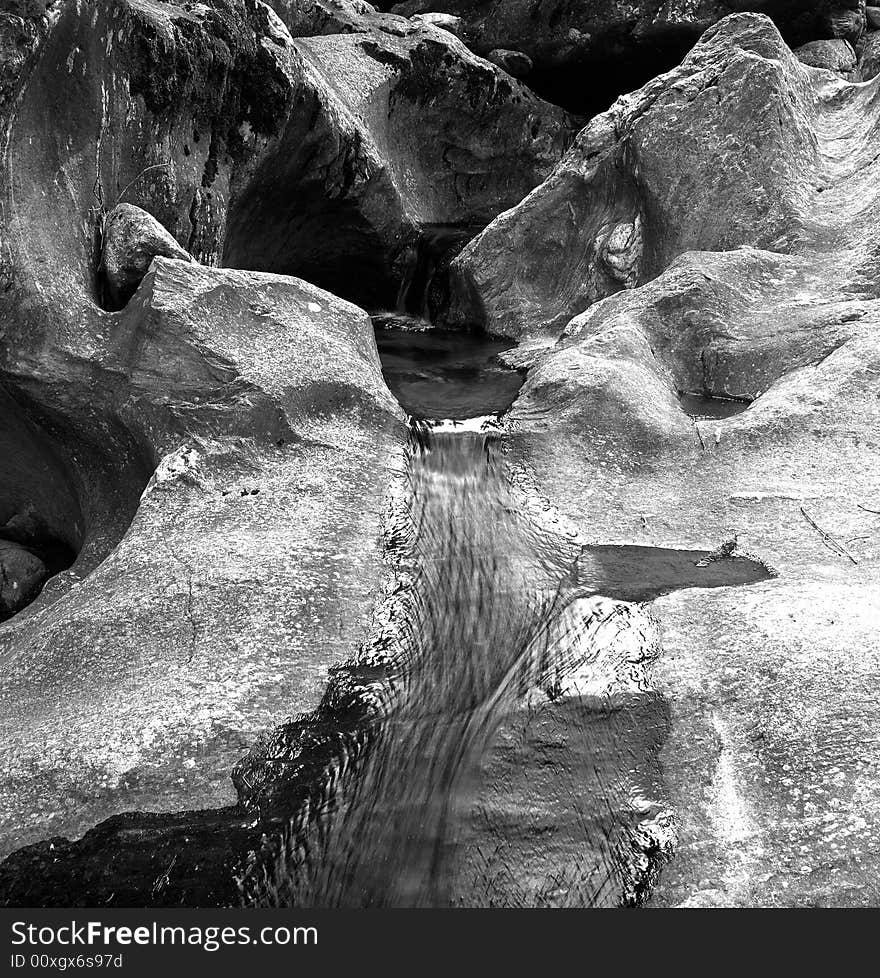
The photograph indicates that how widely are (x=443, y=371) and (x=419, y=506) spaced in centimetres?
395

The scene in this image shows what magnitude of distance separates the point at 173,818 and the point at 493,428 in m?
4.17

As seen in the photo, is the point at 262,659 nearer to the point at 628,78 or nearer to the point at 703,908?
the point at 703,908

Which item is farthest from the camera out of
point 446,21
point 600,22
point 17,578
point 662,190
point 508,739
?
point 446,21

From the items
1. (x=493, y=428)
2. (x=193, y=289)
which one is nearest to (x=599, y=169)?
(x=493, y=428)

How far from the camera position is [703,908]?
3662 millimetres

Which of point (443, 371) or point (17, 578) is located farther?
point (443, 371)

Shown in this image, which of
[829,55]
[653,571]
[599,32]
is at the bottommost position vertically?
[653,571]

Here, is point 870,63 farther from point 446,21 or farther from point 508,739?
point 508,739

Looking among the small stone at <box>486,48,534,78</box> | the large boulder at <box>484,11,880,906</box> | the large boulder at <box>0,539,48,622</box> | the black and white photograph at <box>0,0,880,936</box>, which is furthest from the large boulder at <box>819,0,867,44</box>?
the large boulder at <box>0,539,48,622</box>

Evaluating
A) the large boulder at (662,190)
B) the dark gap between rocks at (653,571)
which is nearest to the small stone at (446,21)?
the large boulder at (662,190)

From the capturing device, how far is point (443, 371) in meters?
9.92

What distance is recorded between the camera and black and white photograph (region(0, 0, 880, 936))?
157 inches

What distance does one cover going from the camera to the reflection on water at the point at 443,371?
26.7ft

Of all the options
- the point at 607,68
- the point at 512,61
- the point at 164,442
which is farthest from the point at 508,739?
the point at 607,68
